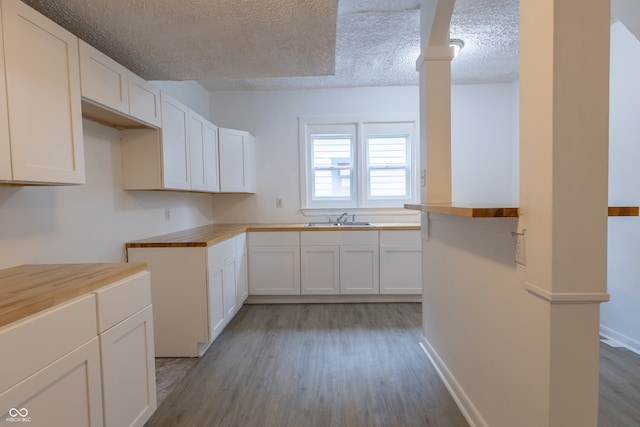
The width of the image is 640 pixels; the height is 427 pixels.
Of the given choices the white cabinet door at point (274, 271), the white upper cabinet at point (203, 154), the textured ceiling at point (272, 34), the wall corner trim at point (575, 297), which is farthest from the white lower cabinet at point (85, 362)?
the white cabinet door at point (274, 271)

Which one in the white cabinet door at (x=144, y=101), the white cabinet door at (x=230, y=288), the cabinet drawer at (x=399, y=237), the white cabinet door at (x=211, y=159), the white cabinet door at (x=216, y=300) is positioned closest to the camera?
the white cabinet door at (x=144, y=101)

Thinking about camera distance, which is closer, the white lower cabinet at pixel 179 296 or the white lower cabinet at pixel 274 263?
the white lower cabinet at pixel 179 296

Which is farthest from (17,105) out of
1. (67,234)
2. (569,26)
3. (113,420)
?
(569,26)

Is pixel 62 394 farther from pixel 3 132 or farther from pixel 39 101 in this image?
pixel 39 101

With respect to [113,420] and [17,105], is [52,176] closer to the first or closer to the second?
[17,105]

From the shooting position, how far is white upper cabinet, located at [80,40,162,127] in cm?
155

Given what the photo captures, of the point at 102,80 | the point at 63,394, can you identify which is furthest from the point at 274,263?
the point at 63,394

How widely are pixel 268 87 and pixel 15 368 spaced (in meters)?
3.59

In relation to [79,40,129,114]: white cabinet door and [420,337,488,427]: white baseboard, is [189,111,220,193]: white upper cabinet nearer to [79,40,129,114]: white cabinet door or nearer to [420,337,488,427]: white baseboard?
[79,40,129,114]: white cabinet door

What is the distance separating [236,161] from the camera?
11.7 ft

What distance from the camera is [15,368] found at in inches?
34.1

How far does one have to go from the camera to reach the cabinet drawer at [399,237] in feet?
11.1

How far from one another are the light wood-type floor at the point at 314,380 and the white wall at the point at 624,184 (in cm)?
157

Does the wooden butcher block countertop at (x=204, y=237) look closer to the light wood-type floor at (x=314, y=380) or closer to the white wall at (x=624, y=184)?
the light wood-type floor at (x=314, y=380)
